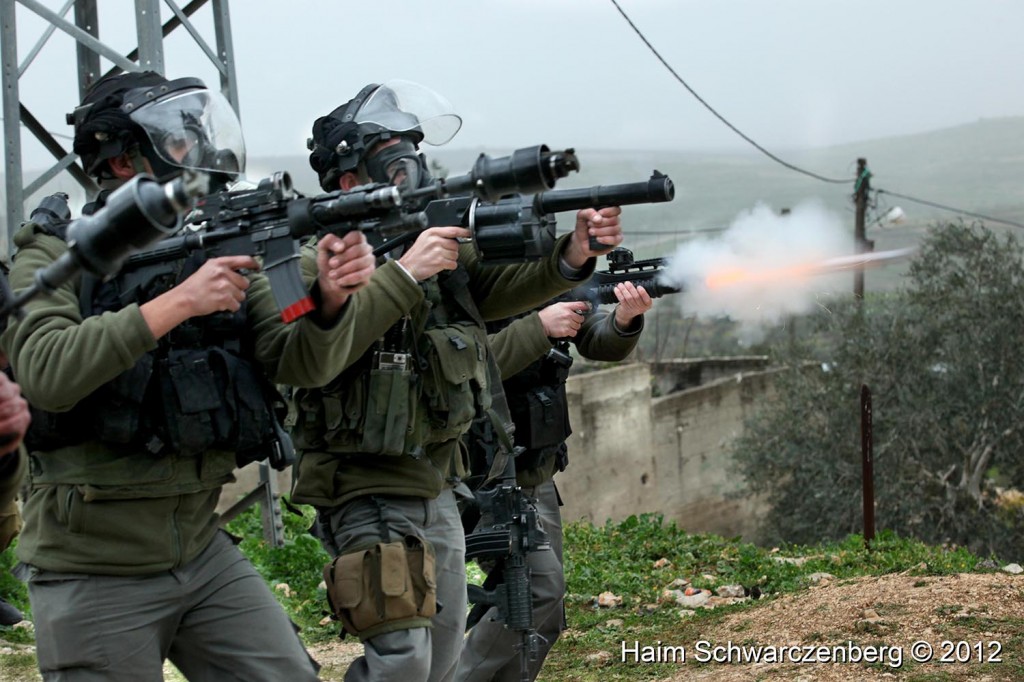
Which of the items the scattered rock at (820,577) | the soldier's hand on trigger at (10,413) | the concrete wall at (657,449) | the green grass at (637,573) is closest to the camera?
the soldier's hand on trigger at (10,413)

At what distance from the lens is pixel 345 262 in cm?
341

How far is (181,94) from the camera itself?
368cm

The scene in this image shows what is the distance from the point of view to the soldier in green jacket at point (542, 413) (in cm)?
524

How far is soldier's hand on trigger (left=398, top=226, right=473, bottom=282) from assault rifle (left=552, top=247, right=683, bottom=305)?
5.50ft

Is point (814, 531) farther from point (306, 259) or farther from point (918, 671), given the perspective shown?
point (306, 259)

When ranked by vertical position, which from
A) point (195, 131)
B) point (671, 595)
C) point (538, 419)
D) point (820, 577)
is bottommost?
point (671, 595)

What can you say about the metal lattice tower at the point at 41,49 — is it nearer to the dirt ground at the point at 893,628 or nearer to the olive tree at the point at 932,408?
the dirt ground at the point at 893,628

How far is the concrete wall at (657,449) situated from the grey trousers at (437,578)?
1889 centimetres

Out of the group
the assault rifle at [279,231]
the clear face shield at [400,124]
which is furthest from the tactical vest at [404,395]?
Answer: the assault rifle at [279,231]

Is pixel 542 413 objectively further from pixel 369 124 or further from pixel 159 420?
pixel 159 420

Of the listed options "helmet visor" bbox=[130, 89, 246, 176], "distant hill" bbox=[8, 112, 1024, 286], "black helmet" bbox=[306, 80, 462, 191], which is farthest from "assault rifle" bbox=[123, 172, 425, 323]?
"distant hill" bbox=[8, 112, 1024, 286]

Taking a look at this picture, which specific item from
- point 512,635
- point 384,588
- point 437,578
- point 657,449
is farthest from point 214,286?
point 657,449

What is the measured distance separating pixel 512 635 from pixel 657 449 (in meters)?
22.6

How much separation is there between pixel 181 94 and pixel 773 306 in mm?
2987
